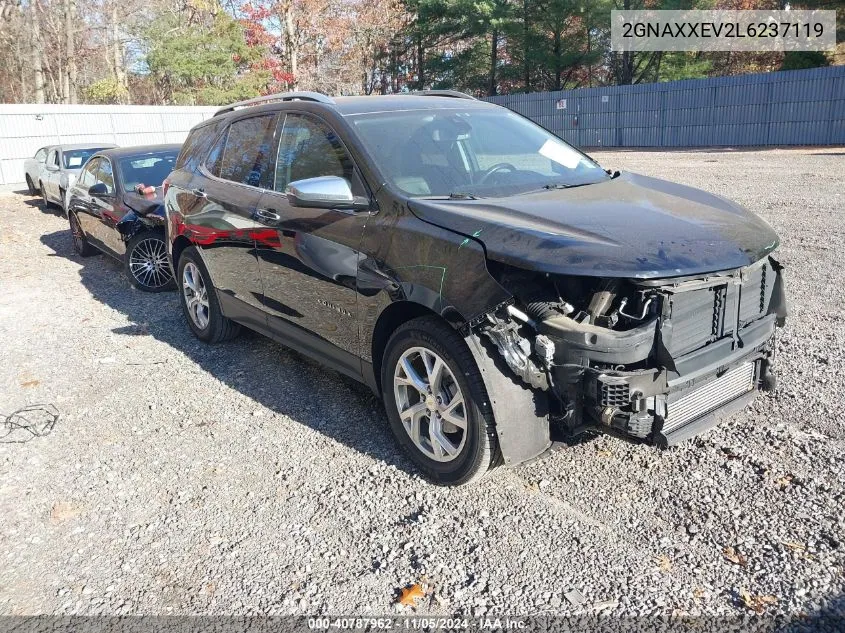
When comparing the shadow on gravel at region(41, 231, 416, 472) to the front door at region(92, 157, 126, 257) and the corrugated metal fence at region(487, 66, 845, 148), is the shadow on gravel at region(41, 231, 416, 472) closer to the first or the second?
the front door at region(92, 157, 126, 257)

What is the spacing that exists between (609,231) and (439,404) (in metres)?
1.18

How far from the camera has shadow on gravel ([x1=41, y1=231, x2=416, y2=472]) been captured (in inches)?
168

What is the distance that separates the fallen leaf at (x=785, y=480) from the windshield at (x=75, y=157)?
1533cm

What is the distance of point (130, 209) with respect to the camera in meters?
8.44

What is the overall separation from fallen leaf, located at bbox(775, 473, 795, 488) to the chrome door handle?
323 centimetres

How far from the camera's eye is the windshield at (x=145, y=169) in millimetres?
8938

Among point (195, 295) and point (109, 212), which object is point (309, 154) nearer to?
point (195, 295)

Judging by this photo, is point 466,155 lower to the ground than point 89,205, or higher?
higher

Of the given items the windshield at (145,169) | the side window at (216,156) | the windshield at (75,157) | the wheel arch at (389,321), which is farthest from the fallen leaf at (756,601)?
the windshield at (75,157)

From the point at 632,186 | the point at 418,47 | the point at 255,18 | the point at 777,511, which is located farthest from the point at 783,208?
the point at 418,47

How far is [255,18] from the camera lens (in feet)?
122

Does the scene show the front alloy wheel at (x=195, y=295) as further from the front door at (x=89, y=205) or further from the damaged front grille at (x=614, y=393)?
the damaged front grille at (x=614, y=393)

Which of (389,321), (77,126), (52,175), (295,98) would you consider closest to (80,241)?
(52,175)

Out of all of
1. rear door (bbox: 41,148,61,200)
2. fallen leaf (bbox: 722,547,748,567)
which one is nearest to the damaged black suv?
fallen leaf (bbox: 722,547,748,567)
